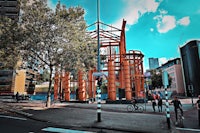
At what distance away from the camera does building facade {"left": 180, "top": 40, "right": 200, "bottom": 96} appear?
4327cm

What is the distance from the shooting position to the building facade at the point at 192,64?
43.3m

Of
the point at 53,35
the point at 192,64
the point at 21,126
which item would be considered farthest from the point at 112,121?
the point at 192,64

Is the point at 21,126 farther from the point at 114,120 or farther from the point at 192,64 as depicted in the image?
the point at 192,64

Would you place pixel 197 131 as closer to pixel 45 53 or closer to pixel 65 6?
pixel 45 53

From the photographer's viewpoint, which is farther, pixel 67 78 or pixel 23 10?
pixel 67 78

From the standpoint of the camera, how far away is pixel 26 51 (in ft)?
53.3

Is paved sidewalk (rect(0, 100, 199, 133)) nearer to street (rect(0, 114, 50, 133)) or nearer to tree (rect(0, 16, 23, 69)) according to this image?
street (rect(0, 114, 50, 133))

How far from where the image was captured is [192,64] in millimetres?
44781

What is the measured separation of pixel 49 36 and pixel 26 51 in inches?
134

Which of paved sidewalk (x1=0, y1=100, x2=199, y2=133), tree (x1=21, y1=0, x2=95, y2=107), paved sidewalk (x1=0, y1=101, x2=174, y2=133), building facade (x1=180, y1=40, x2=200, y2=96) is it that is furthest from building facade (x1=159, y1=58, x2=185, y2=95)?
tree (x1=21, y1=0, x2=95, y2=107)

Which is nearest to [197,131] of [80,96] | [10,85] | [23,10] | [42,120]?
[42,120]

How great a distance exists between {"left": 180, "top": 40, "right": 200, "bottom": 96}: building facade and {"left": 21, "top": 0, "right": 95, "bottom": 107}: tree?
129ft

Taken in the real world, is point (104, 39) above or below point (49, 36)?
above

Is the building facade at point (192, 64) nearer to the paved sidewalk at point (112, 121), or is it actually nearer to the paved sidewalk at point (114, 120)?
the paved sidewalk at point (114, 120)
